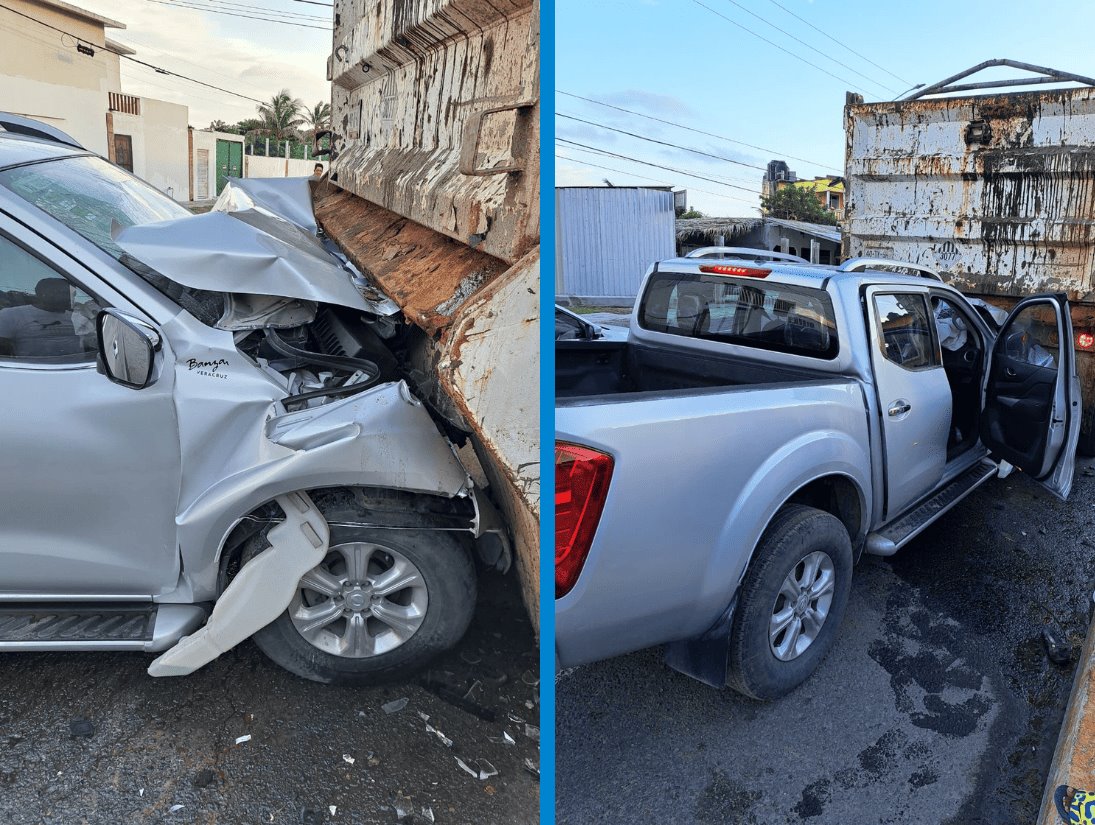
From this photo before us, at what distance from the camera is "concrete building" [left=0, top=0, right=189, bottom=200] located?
6.27m

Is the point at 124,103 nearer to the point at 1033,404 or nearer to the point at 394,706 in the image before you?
the point at 394,706

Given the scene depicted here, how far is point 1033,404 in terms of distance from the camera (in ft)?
13.1

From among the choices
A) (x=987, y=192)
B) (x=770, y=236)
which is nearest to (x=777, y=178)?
(x=770, y=236)

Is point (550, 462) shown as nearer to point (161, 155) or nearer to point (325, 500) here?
point (325, 500)

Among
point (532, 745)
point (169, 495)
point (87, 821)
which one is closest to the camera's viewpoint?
point (87, 821)

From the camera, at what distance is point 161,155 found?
33.0 feet

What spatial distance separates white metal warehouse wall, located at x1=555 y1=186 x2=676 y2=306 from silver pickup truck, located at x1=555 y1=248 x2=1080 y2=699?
1.52 m

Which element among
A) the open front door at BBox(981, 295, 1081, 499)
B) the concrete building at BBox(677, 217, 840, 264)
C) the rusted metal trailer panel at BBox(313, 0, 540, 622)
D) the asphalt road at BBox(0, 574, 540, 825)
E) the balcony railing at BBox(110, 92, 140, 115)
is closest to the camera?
the rusted metal trailer panel at BBox(313, 0, 540, 622)

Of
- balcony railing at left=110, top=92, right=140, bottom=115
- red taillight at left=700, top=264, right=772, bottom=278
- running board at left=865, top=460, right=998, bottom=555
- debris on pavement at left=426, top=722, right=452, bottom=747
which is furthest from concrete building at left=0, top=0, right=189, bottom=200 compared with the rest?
running board at left=865, top=460, right=998, bottom=555

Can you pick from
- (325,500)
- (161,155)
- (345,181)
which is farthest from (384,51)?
(161,155)

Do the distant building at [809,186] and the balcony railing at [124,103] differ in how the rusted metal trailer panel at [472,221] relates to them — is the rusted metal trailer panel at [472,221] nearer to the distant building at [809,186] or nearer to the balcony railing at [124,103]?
the balcony railing at [124,103]

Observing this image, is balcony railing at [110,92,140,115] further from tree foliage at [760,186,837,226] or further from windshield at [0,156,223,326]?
tree foliage at [760,186,837,226]

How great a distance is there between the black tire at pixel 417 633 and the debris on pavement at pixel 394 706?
0.24 feet

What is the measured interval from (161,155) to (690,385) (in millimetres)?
8720
